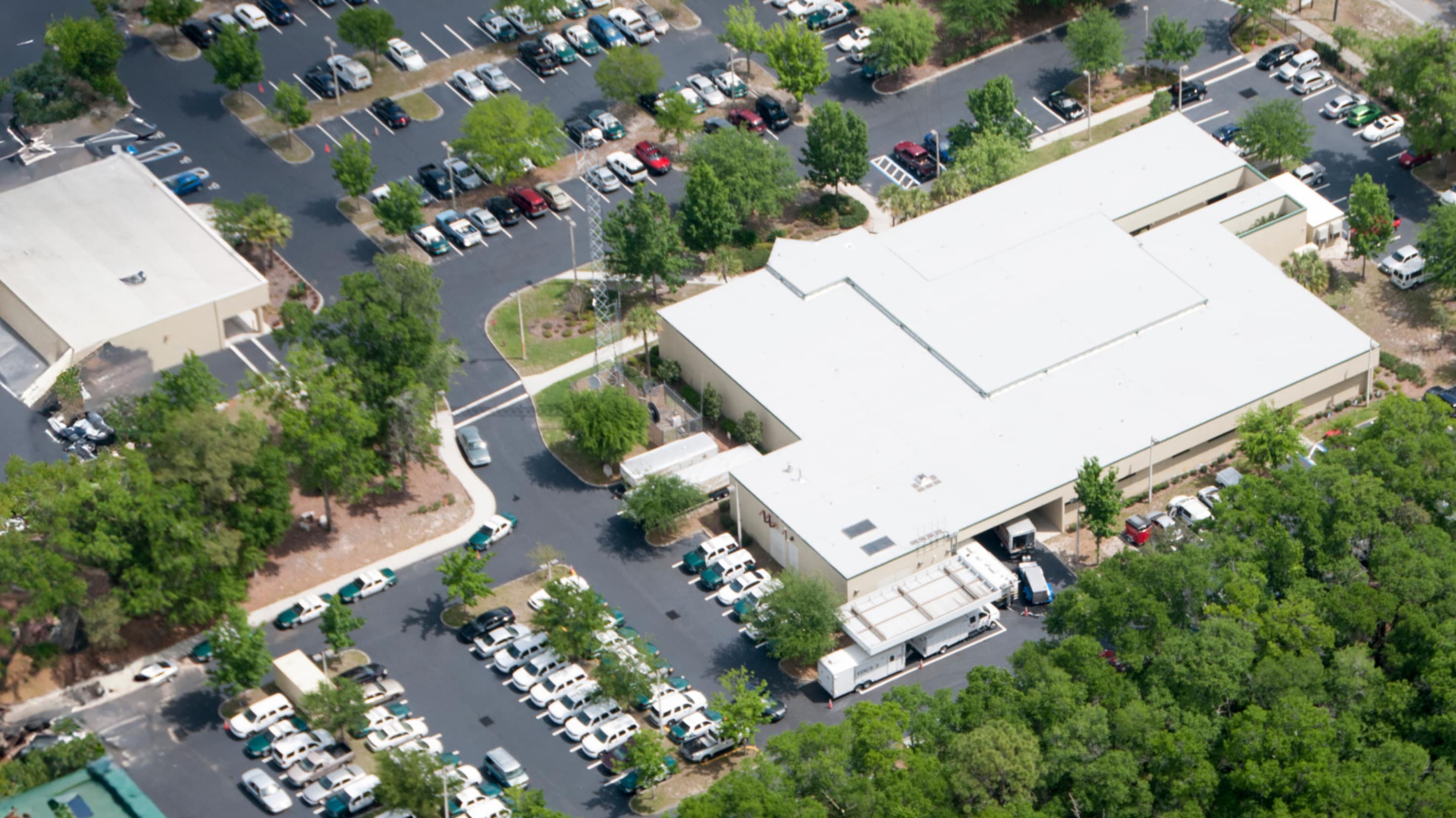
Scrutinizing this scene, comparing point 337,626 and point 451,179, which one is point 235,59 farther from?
point 337,626

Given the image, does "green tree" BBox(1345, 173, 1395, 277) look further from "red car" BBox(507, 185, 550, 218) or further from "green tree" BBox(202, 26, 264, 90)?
"green tree" BBox(202, 26, 264, 90)

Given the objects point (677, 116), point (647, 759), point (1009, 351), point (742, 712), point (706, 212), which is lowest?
point (742, 712)

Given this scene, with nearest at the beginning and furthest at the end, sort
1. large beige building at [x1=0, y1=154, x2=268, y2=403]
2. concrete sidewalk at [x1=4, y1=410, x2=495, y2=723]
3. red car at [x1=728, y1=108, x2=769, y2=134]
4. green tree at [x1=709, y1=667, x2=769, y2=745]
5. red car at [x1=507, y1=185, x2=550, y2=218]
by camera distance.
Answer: green tree at [x1=709, y1=667, x2=769, y2=745] → concrete sidewalk at [x1=4, y1=410, x2=495, y2=723] → large beige building at [x1=0, y1=154, x2=268, y2=403] → red car at [x1=507, y1=185, x2=550, y2=218] → red car at [x1=728, y1=108, x2=769, y2=134]

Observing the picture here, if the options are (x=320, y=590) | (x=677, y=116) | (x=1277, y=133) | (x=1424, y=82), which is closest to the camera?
(x=320, y=590)

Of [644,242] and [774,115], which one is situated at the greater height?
[644,242]

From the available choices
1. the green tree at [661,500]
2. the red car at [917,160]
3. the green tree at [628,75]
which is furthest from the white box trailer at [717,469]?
the green tree at [628,75]

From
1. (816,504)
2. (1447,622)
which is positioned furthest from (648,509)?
(1447,622)

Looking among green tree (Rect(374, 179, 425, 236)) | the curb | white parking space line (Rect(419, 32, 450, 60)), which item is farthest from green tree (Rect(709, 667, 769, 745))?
white parking space line (Rect(419, 32, 450, 60))

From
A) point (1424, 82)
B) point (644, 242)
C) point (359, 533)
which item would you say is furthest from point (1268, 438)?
point (359, 533)
